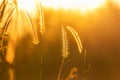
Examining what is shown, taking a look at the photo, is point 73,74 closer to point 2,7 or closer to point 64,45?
point 64,45

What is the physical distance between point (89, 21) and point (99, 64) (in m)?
0.22

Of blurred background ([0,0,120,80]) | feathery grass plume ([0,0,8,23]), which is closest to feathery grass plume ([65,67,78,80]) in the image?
blurred background ([0,0,120,80])

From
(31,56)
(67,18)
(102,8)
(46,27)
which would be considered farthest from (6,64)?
(102,8)

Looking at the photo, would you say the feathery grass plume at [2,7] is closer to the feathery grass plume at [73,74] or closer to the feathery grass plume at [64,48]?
the feathery grass plume at [64,48]

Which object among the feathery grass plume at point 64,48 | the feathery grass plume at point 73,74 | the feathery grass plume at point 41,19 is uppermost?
the feathery grass plume at point 41,19

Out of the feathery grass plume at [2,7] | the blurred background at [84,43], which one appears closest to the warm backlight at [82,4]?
the blurred background at [84,43]

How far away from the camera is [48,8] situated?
5.60 ft

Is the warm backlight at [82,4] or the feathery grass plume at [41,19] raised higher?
the warm backlight at [82,4]

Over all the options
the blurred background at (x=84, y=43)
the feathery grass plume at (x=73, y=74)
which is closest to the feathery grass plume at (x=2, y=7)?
the blurred background at (x=84, y=43)

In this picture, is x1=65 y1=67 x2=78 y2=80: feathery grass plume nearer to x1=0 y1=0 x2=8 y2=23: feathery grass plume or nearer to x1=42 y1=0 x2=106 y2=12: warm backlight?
x1=42 y1=0 x2=106 y2=12: warm backlight

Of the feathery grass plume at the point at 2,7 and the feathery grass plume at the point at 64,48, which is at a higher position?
the feathery grass plume at the point at 2,7

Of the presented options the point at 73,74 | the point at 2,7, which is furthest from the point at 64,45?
the point at 2,7

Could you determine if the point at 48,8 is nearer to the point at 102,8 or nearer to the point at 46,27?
the point at 46,27

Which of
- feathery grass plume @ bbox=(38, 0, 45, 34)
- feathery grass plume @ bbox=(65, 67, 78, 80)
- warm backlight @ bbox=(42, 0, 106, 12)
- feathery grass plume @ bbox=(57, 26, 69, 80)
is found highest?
warm backlight @ bbox=(42, 0, 106, 12)
